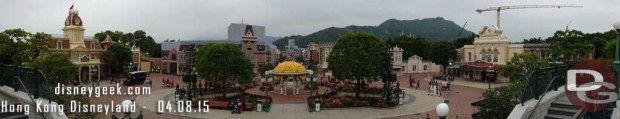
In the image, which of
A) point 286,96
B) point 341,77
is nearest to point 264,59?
point 286,96

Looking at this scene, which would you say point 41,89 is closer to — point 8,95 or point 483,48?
point 8,95

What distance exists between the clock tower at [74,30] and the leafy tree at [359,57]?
38708mm

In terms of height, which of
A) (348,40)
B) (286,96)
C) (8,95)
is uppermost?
(348,40)

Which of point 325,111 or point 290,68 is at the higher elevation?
point 290,68

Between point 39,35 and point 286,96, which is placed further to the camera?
point 39,35

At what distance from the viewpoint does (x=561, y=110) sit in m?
10.5

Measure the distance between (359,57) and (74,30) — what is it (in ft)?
136

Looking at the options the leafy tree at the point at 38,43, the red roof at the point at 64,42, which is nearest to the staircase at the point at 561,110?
the leafy tree at the point at 38,43

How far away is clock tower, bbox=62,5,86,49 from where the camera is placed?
5500cm

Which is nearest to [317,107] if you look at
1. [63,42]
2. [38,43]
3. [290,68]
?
[290,68]

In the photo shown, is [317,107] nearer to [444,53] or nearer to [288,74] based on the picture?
[288,74]

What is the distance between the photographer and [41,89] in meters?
11.1

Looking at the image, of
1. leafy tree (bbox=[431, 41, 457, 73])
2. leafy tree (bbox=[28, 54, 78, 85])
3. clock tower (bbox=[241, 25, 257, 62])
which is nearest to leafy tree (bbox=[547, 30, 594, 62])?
leafy tree (bbox=[431, 41, 457, 73])

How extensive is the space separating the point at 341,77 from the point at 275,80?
1208 centimetres
